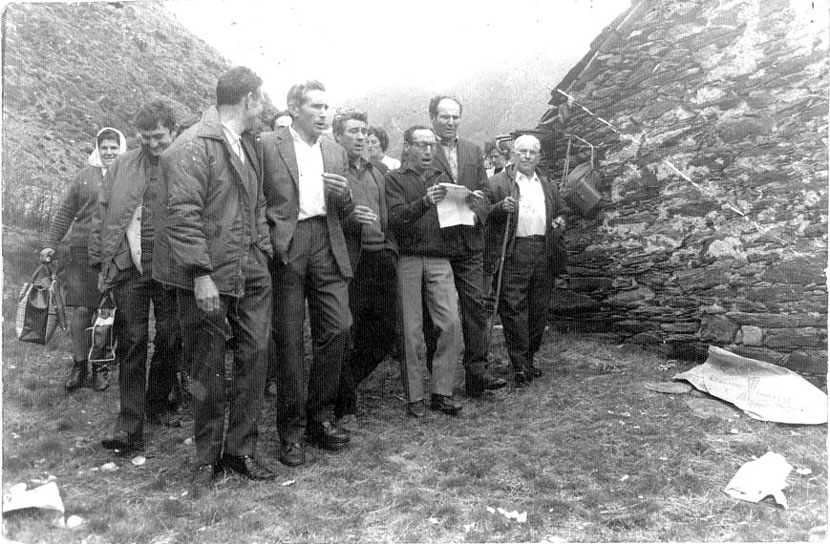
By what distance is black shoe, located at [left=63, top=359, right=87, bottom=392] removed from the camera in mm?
4766

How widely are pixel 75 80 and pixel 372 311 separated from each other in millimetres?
6458

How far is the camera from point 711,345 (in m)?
5.12

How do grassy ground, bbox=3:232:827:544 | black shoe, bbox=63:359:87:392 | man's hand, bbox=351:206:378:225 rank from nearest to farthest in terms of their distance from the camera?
1. grassy ground, bbox=3:232:827:544
2. man's hand, bbox=351:206:378:225
3. black shoe, bbox=63:359:87:392

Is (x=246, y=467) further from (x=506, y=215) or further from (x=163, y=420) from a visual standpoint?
(x=506, y=215)

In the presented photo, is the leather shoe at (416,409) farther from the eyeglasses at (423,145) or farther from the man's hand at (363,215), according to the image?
the eyeglasses at (423,145)

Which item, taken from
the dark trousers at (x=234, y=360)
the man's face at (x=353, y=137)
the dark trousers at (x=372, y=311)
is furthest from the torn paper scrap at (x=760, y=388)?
the dark trousers at (x=234, y=360)

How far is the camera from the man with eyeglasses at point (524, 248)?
5234mm

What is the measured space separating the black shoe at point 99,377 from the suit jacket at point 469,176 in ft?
8.99

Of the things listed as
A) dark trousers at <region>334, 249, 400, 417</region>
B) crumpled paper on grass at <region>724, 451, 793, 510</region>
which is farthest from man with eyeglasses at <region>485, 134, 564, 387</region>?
crumpled paper on grass at <region>724, 451, 793, 510</region>

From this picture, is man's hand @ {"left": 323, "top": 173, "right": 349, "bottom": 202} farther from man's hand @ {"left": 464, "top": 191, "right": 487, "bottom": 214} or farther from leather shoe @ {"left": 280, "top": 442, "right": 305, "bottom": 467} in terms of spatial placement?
leather shoe @ {"left": 280, "top": 442, "right": 305, "bottom": 467}

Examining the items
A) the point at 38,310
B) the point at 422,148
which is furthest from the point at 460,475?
the point at 38,310

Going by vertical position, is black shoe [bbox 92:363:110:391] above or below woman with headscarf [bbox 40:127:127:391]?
below

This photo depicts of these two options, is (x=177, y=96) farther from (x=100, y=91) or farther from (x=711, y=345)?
(x=711, y=345)

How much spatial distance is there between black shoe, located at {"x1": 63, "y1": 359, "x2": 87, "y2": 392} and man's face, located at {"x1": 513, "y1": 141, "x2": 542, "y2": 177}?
3.62m
